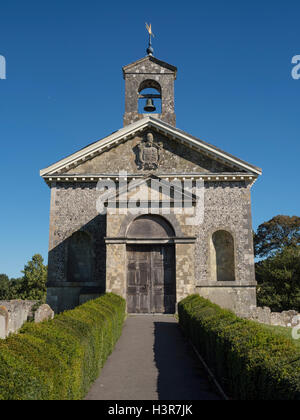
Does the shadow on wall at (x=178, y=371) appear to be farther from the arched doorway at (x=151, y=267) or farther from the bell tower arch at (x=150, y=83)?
the bell tower arch at (x=150, y=83)

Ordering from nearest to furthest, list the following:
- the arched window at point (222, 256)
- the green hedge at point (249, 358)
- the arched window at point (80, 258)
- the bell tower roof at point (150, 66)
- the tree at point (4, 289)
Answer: the green hedge at point (249, 358) < the arched window at point (222, 256) < the arched window at point (80, 258) < the bell tower roof at point (150, 66) < the tree at point (4, 289)

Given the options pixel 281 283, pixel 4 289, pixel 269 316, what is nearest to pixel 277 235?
pixel 281 283

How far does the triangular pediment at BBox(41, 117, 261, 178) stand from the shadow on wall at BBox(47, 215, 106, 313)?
9.95ft

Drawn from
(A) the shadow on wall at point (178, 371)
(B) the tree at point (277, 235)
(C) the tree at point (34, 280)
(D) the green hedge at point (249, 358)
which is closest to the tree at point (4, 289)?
(C) the tree at point (34, 280)

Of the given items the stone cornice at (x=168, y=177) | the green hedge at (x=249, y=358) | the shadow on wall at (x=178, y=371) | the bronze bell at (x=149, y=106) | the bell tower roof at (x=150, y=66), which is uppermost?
the bell tower roof at (x=150, y=66)

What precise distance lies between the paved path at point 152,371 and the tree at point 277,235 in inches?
1450

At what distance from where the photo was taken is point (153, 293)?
1798 centimetres

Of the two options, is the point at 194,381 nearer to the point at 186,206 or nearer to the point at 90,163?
the point at 186,206

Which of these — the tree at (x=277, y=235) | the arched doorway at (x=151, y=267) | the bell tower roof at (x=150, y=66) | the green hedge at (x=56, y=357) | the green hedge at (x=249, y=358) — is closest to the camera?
the green hedge at (x=56, y=357)

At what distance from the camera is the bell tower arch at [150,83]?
2317cm

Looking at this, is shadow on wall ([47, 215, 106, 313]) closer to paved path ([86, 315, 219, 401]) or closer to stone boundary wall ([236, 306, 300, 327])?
paved path ([86, 315, 219, 401])

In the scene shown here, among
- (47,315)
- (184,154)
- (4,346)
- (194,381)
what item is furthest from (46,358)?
(184,154)

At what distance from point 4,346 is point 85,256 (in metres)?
15.6

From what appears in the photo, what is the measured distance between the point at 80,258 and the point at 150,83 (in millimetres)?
11435
